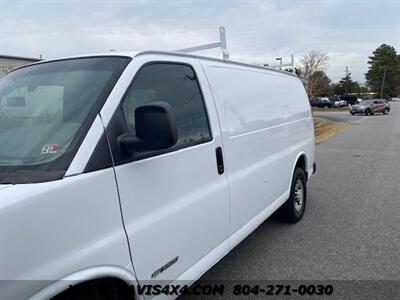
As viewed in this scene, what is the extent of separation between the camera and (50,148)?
199cm

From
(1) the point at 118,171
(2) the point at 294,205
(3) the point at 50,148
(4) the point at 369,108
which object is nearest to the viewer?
(3) the point at 50,148

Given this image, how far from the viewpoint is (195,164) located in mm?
2824

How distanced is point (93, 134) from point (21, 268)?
0.74m

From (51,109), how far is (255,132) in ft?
7.18

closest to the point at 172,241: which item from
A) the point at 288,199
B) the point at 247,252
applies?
the point at 247,252

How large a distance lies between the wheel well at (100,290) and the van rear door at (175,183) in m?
A: 0.11

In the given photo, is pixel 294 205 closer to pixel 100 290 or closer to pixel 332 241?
pixel 332 241

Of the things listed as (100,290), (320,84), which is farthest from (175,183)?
(320,84)

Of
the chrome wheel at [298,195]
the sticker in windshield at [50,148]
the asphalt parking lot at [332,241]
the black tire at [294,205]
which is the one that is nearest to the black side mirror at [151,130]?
the sticker in windshield at [50,148]

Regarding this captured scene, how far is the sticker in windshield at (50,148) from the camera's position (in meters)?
1.97

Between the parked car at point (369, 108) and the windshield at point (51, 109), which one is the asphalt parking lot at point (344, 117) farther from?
the windshield at point (51, 109)

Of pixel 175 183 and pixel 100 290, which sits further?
pixel 175 183

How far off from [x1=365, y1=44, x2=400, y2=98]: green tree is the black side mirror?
119 meters

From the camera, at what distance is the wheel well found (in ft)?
6.12
